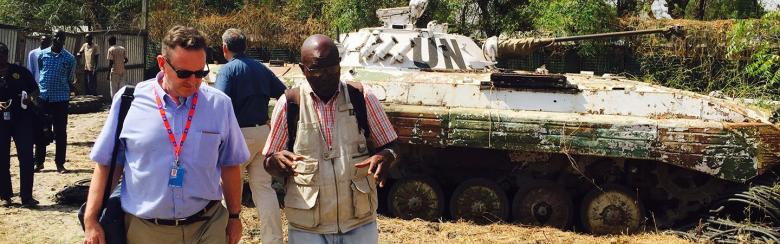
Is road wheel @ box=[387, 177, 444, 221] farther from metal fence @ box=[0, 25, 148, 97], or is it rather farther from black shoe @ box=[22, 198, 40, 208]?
metal fence @ box=[0, 25, 148, 97]

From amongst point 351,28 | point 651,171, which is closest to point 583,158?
point 651,171

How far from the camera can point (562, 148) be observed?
5.89 metres

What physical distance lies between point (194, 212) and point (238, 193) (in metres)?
0.27

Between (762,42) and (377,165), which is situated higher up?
(762,42)

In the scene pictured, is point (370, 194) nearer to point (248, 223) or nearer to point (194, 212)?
point (194, 212)

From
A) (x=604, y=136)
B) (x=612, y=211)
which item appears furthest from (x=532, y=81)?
(x=612, y=211)

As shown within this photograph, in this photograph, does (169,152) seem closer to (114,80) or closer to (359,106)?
(359,106)

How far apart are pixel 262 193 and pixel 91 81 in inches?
453

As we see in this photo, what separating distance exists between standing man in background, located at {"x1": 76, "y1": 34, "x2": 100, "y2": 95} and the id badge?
41.0 feet

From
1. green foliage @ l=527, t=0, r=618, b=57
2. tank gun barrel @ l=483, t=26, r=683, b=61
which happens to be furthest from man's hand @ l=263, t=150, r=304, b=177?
green foliage @ l=527, t=0, r=618, b=57

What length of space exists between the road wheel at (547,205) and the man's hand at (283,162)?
377cm

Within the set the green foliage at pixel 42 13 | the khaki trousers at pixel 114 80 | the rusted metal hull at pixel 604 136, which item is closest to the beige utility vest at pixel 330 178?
the rusted metal hull at pixel 604 136

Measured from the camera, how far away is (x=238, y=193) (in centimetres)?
309

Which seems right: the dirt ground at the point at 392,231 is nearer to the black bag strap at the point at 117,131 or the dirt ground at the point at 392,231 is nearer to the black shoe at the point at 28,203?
the black shoe at the point at 28,203
